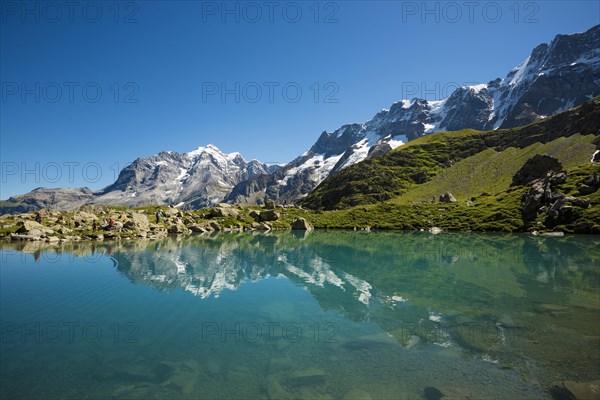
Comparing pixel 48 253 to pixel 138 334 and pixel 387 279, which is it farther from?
pixel 387 279

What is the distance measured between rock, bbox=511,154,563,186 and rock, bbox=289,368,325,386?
13418 cm

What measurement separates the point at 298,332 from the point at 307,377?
17.6ft

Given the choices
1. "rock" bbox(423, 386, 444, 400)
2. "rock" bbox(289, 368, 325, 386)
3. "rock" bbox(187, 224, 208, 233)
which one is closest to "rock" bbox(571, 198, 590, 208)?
"rock" bbox(423, 386, 444, 400)

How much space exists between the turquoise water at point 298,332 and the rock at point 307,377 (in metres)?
0.09

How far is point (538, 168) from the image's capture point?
118m

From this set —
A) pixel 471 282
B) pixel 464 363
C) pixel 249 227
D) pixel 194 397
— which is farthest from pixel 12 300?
pixel 249 227

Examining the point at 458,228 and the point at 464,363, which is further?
the point at 458,228

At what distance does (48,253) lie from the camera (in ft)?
162

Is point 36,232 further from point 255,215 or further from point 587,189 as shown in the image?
point 587,189

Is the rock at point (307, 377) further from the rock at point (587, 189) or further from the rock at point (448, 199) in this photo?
the rock at point (448, 199)

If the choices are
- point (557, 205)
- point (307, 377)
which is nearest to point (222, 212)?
point (557, 205)

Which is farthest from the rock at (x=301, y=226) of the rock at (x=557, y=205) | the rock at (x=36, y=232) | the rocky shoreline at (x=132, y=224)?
the rock at (x=36, y=232)

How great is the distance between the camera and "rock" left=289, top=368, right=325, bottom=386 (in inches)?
505

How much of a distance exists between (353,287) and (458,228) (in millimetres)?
81073
